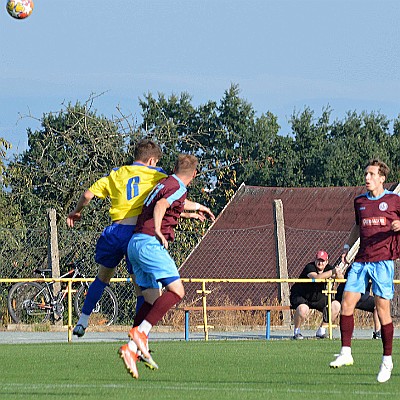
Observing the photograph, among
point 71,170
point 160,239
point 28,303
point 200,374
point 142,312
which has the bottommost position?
point 200,374

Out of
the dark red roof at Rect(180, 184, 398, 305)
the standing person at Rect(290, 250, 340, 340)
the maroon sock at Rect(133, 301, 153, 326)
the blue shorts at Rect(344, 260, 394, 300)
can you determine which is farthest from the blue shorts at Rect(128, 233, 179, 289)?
the dark red roof at Rect(180, 184, 398, 305)

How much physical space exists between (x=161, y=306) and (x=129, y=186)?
55.9 inches

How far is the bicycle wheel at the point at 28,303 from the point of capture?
2123 cm

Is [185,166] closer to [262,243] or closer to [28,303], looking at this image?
[28,303]

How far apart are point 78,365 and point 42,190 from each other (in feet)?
53.3

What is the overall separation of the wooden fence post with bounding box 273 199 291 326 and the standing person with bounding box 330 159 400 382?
11248 millimetres

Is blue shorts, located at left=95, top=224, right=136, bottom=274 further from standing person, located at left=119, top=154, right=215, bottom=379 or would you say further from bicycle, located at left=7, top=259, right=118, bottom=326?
bicycle, located at left=7, top=259, right=118, bottom=326

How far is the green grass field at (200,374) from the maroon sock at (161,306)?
0.51 m

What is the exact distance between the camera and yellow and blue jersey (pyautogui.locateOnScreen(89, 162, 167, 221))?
34.6 ft

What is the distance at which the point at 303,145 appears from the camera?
5338cm

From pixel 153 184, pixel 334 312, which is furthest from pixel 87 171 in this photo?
pixel 153 184

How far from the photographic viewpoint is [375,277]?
9945mm

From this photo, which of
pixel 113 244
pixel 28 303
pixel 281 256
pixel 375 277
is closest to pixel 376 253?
pixel 375 277

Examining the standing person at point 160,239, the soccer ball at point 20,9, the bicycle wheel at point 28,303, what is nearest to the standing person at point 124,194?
the standing person at point 160,239
